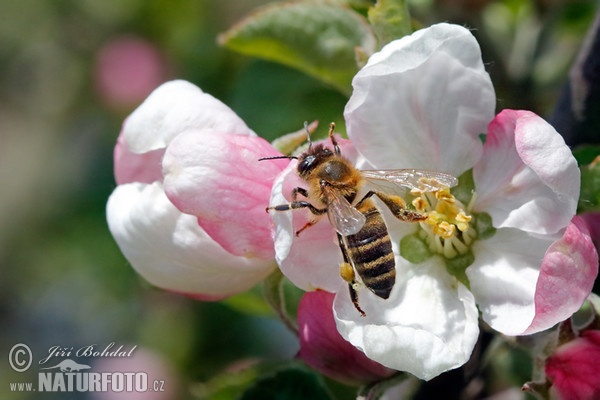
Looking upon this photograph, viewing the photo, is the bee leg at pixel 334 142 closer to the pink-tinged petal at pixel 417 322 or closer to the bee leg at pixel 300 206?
the bee leg at pixel 300 206

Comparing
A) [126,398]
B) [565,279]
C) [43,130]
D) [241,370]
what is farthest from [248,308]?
[43,130]

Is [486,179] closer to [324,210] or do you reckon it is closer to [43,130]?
[324,210]

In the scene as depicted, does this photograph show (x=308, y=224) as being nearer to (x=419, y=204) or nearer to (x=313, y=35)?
(x=419, y=204)

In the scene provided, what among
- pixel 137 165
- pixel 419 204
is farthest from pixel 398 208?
pixel 137 165

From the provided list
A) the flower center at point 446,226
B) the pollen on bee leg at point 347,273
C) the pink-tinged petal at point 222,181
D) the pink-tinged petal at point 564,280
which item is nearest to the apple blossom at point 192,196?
the pink-tinged petal at point 222,181

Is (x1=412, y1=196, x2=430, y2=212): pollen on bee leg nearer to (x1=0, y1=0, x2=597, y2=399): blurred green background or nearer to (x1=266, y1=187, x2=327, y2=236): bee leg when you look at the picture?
(x1=266, y1=187, x2=327, y2=236): bee leg

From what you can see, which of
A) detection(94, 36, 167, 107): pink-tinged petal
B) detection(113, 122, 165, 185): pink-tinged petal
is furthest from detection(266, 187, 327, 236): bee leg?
detection(94, 36, 167, 107): pink-tinged petal
